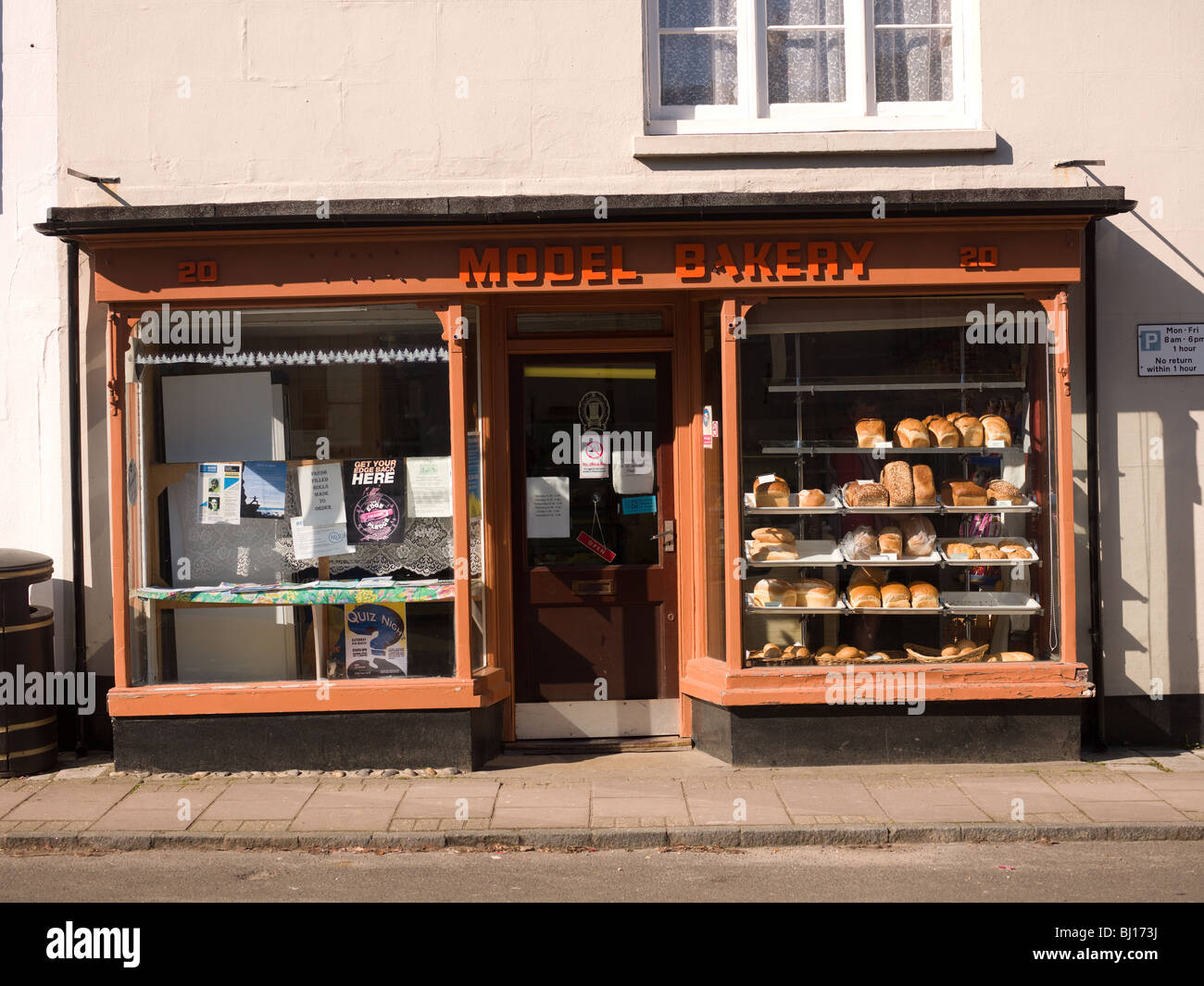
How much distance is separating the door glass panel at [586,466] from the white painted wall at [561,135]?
133 centimetres

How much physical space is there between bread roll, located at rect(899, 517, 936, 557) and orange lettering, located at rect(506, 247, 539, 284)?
3.12 meters

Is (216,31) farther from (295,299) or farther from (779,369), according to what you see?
(779,369)

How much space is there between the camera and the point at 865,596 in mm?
8344

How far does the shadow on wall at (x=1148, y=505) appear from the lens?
27.6 ft

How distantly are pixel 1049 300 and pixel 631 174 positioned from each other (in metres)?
2.96

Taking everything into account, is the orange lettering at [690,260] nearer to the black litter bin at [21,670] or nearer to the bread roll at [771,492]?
the bread roll at [771,492]

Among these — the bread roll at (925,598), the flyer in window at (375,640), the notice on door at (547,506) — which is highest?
the notice on door at (547,506)

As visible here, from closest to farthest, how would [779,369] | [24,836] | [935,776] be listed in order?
[24,836] < [935,776] < [779,369]

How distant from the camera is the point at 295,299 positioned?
313 inches

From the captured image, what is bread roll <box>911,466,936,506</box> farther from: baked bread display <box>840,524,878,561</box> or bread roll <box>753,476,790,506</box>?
bread roll <box>753,476,790,506</box>

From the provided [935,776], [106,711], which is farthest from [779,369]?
[106,711]

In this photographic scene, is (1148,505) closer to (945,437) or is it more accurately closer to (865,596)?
(945,437)

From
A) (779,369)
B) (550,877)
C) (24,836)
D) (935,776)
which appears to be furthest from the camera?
(779,369)

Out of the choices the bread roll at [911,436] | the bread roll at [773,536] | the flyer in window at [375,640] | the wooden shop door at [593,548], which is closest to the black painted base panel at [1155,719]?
the bread roll at [911,436]
